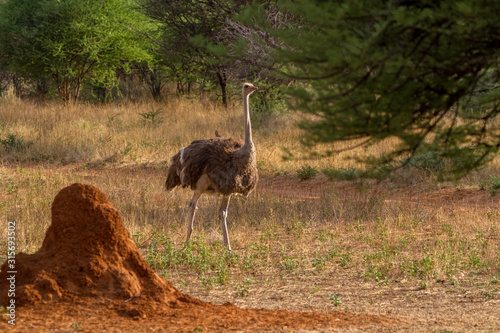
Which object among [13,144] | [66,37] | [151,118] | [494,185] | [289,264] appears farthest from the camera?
[66,37]

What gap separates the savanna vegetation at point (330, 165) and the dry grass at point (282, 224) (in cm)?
3

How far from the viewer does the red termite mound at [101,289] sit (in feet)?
14.7

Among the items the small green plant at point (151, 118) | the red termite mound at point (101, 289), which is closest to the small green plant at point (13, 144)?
the small green plant at point (151, 118)

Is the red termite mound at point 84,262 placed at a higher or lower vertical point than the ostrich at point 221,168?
lower

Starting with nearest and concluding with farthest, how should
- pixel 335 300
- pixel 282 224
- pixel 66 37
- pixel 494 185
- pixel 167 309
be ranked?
pixel 167 309, pixel 335 300, pixel 282 224, pixel 494 185, pixel 66 37

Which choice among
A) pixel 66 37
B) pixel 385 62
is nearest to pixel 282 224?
pixel 385 62

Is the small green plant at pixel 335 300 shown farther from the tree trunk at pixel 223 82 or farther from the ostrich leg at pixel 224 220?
the tree trunk at pixel 223 82

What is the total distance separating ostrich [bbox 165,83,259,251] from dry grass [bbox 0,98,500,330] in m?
0.63

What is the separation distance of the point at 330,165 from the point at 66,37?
42.8 ft

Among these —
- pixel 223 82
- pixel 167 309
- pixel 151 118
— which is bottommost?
pixel 167 309

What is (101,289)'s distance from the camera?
475cm

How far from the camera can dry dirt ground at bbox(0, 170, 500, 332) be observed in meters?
4.42

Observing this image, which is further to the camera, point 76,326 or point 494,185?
point 494,185

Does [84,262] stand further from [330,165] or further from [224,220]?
[330,165]
